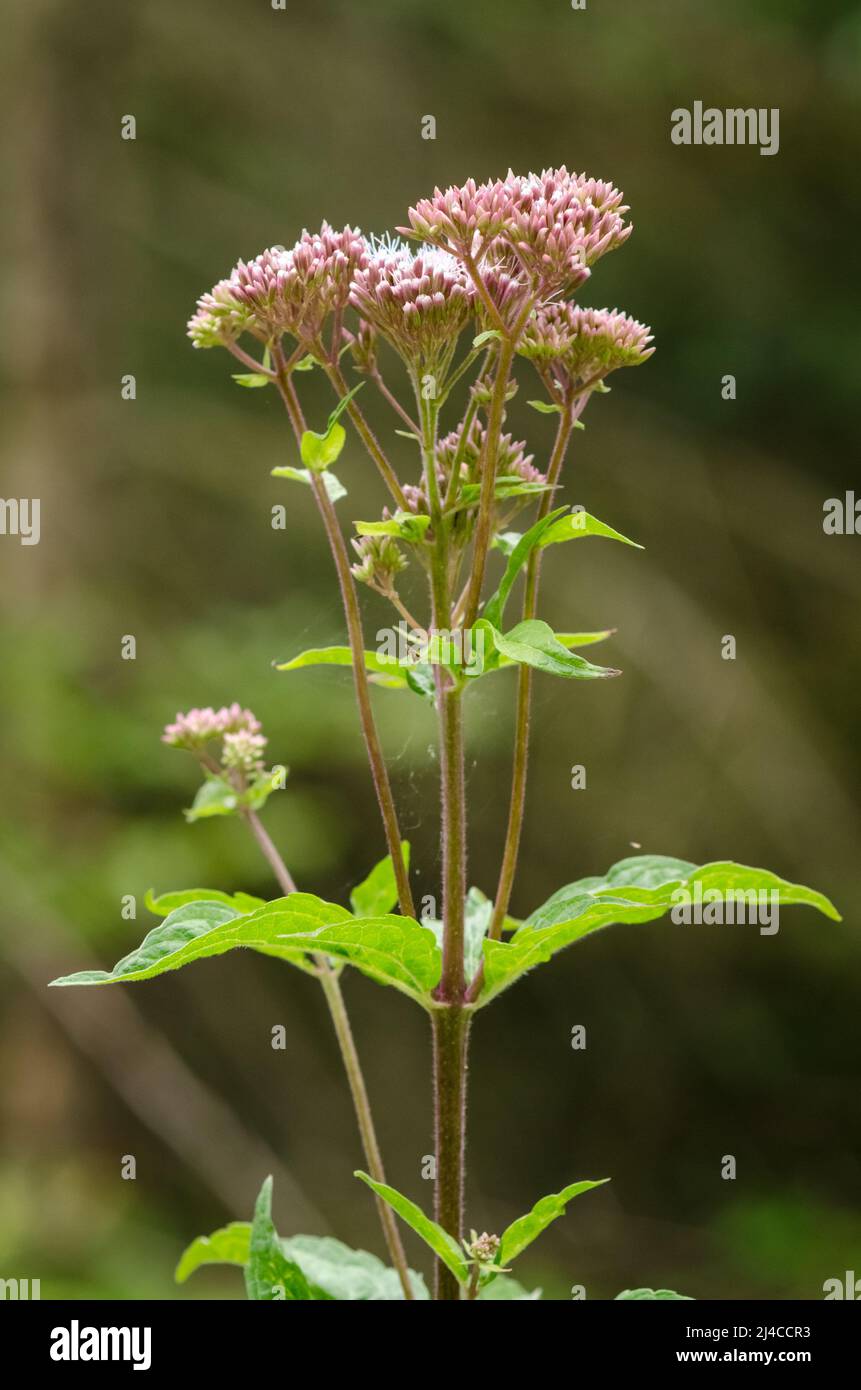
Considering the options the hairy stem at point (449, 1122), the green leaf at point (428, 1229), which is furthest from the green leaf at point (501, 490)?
the green leaf at point (428, 1229)

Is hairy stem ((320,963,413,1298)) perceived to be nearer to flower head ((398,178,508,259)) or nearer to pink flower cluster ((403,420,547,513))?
pink flower cluster ((403,420,547,513))

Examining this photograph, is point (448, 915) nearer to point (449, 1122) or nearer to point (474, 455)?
point (449, 1122)

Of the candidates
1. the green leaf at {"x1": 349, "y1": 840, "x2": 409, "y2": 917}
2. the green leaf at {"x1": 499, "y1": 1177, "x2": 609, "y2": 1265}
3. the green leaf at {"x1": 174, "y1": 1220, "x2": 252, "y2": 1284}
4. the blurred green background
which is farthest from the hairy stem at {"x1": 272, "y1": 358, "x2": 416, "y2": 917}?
the blurred green background

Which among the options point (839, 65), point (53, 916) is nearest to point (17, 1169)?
point (53, 916)

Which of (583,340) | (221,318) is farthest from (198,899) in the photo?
(583,340)
